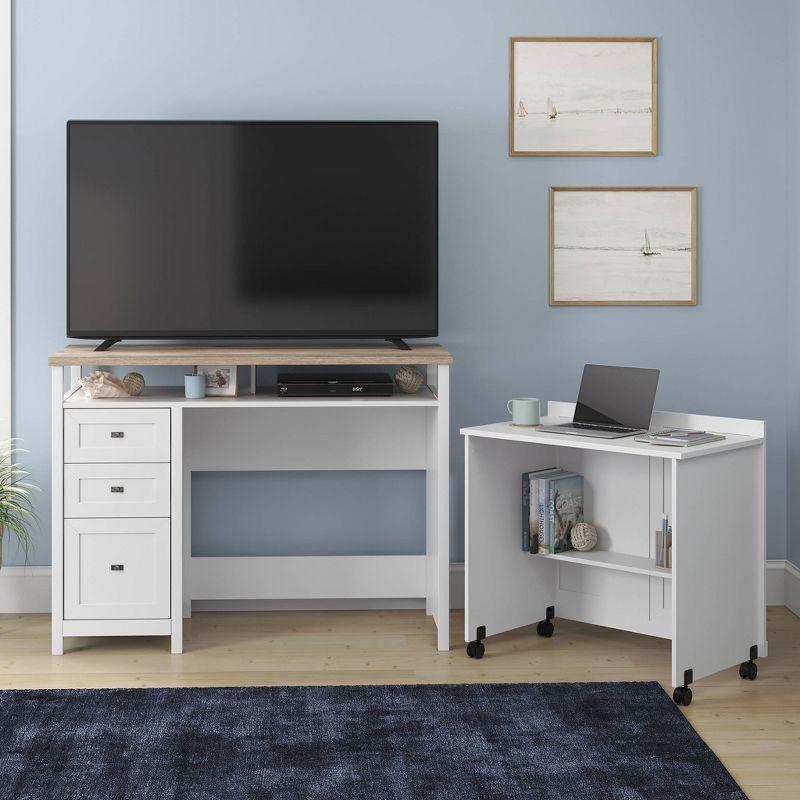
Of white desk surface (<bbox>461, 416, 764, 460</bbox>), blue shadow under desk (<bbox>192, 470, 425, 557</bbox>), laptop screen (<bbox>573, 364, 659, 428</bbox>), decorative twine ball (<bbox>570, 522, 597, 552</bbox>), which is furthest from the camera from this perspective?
blue shadow under desk (<bbox>192, 470, 425, 557</bbox>)

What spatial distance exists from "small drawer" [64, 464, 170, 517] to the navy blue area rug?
570 mm

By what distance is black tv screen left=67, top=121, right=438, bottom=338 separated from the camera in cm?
328

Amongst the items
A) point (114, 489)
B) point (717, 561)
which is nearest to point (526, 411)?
point (717, 561)

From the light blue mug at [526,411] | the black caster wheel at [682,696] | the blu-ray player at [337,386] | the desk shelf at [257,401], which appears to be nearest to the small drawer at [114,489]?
the desk shelf at [257,401]

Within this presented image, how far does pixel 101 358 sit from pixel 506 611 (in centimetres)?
154

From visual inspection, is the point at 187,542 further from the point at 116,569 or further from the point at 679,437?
the point at 679,437

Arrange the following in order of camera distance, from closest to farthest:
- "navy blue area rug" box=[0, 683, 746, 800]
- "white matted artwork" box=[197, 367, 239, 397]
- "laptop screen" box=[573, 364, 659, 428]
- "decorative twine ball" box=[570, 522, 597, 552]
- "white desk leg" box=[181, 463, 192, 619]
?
"navy blue area rug" box=[0, 683, 746, 800] < "laptop screen" box=[573, 364, 659, 428] < "decorative twine ball" box=[570, 522, 597, 552] < "white matted artwork" box=[197, 367, 239, 397] < "white desk leg" box=[181, 463, 192, 619]

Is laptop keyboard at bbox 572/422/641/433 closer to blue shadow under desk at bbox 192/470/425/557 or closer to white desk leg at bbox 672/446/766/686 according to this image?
white desk leg at bbox 672/446/766/686

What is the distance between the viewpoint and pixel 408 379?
3.29 m

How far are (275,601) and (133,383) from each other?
3.23ft

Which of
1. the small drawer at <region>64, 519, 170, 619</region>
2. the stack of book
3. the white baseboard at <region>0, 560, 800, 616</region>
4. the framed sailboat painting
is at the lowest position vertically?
the white baseboard at <region>0, 560, 800, 616</region>

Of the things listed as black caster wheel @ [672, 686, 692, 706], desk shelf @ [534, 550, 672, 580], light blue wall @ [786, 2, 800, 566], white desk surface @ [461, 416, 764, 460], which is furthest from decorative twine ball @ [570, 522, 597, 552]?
light blue wall @ [786, 2, 800, 566]

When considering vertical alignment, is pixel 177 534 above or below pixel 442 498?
below

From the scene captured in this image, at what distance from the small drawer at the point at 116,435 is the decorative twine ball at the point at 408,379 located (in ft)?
2.52
